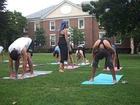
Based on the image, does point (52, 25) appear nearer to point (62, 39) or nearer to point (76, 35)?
point (76, 35)

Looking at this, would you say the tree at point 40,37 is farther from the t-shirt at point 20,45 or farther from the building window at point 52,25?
the t-shirt at point 20,45

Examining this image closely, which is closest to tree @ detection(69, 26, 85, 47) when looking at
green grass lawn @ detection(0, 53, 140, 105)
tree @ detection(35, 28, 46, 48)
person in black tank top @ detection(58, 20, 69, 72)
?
tree @ detection(35, 28, 46, 48)

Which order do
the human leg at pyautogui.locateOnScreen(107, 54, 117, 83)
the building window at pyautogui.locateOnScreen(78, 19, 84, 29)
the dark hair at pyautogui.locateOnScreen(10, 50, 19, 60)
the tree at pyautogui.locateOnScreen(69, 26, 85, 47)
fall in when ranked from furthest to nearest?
the building window at pyautogui.locateOnScreen(78, 19, 84, 29)
the tree at pyautogui.locateOnScreen(69, 26, 85, 47)
the dark hair at pyautogui.locateOnScreen(10, 50, 19, 60)
the human leg at pyautogui.locateOnScreen(107, 54, 117, 83)

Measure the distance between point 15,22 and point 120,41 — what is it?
20.3 m

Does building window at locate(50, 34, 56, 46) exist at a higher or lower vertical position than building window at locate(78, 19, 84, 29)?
lower

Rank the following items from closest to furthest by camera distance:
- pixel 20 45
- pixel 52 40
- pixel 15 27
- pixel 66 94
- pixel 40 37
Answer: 1. pixel 66 94
2. pixel 20 45
3. pixel 15 27
4. pixel 40 37
5. pixel 52 40

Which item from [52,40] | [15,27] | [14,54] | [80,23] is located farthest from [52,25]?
[14,54]

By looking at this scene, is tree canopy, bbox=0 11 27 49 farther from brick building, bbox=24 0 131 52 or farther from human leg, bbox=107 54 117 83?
human leg, bbox=107 54 117 83

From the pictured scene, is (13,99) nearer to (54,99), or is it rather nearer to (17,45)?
(54,99)

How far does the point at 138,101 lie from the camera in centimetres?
505

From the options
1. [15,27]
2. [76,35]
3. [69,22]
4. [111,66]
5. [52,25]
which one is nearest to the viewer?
[111,66]

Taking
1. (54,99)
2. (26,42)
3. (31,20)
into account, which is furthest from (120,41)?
(54,99)

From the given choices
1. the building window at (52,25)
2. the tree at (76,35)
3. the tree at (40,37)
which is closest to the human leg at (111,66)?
the tree at (76,35)

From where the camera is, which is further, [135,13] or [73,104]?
[135,13]
